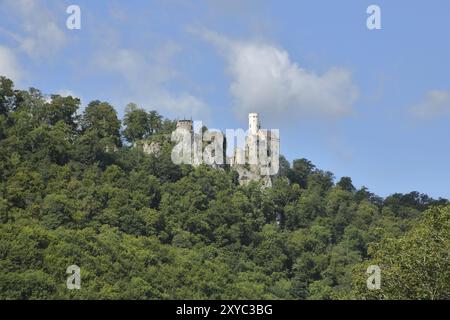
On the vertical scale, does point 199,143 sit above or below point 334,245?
above

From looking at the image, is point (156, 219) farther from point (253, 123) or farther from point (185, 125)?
point (253, 123)

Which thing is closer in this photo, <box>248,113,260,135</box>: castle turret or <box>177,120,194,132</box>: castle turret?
<box>177,120,194,132</box>: castle turret

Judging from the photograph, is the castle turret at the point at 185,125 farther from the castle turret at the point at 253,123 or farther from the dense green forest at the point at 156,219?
the castle turret at the point at 253,123

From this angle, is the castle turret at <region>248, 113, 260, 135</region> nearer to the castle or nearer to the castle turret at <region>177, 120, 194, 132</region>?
the castle

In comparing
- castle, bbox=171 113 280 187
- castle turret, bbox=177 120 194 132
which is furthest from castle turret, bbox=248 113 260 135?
castle turret, bbox=177 120 194 132

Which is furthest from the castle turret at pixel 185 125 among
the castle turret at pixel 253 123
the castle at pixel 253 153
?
the castle turret at pixel 253 123

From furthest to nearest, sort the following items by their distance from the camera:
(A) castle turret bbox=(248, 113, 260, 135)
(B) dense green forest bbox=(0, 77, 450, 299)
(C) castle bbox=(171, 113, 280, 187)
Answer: (A) castle turret bbox=(248, 113, 260, 135), (C) castle bbox=(171, 113, 280, 187), (B) dense green forest bbox=(0, 77, 450, 299)

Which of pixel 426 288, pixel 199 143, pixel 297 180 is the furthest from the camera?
pixel 297 180

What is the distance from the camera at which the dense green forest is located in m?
68.4

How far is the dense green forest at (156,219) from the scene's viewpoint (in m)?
68.4

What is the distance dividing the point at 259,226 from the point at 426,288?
228 feet
